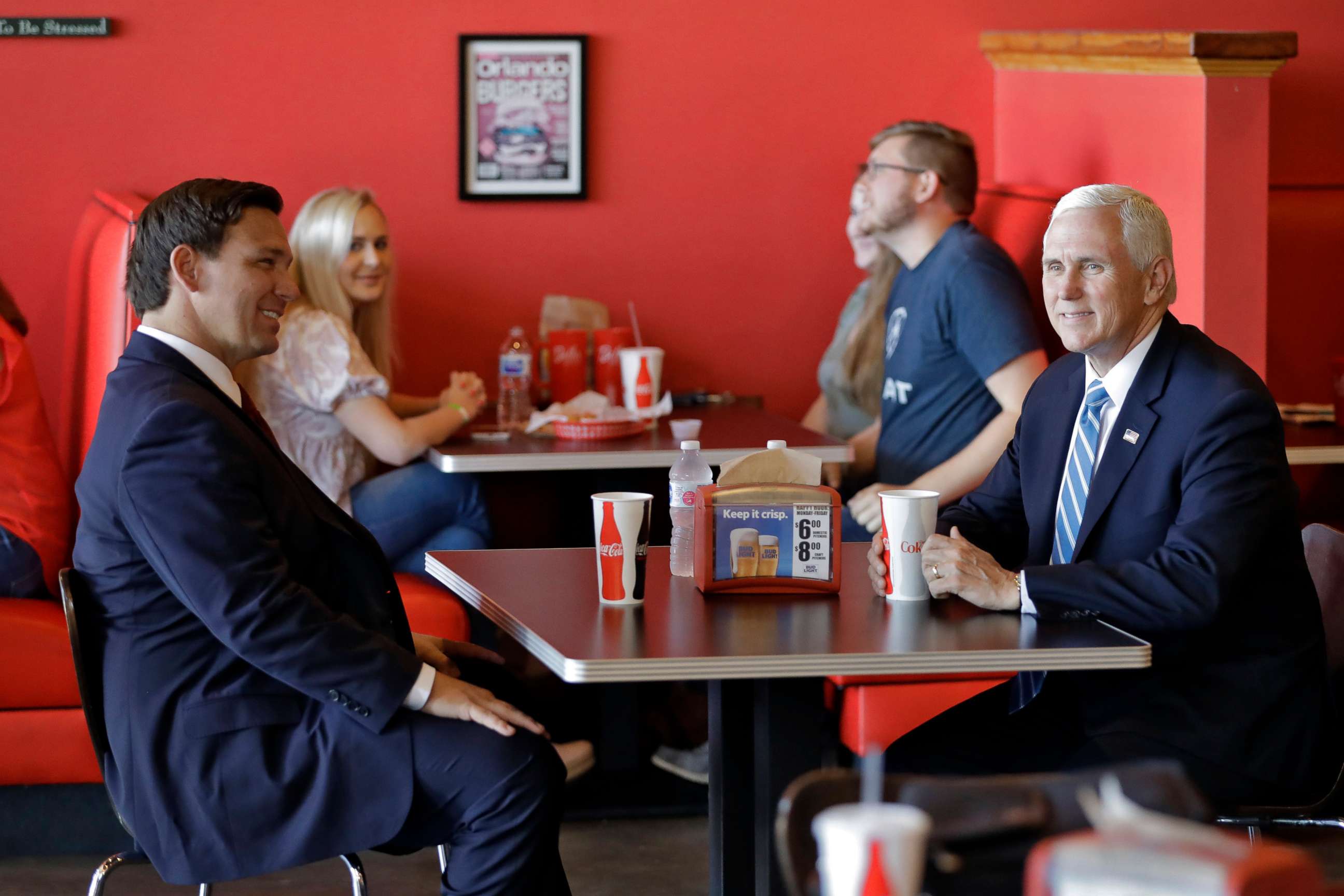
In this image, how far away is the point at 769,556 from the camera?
84.5 inches

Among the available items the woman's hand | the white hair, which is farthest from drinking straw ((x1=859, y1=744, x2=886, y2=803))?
the woman's hand

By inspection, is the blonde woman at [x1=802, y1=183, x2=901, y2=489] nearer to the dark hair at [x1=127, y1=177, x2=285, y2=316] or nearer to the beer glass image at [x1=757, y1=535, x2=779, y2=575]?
the beer glass image at [x1=757, y1=535, x2=779, y2=575]

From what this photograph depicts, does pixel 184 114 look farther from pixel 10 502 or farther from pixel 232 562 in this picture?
pixel 232 562

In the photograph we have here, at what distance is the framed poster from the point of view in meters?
4.28

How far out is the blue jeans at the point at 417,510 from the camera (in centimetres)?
364

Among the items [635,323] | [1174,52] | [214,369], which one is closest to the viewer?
[214,369]

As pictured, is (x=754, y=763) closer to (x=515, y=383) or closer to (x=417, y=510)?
(x=417, y=510)

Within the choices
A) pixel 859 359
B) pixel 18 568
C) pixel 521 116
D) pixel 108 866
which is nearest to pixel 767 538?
pixel 108 866

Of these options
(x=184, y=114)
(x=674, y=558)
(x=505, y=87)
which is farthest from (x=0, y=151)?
(x=674, y=558)

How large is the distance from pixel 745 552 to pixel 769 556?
4 centimetres

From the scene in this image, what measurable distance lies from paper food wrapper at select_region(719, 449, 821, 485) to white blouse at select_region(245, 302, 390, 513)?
5.04 ft

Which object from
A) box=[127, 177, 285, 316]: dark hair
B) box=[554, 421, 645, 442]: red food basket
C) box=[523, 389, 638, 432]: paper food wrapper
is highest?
box=[127, 177, 285, 316]: dark hair

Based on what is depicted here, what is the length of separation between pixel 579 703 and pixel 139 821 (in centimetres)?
191

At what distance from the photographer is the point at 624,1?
4.32 m
